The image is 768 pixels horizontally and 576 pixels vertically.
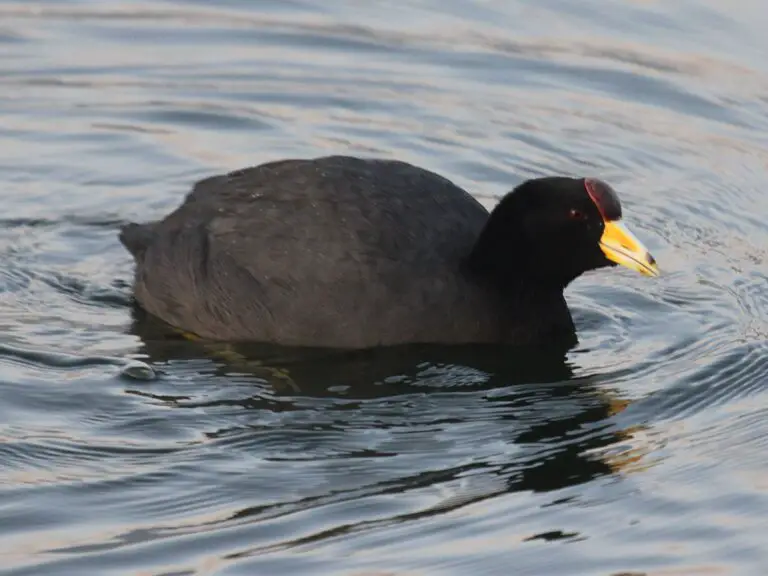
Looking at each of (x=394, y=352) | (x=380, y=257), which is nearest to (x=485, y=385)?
(x=394, y=352)

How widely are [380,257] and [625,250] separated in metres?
1.17

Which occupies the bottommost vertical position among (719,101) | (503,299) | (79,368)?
(79,368)

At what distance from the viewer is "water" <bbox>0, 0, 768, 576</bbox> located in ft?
22.2

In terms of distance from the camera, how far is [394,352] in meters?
8.76

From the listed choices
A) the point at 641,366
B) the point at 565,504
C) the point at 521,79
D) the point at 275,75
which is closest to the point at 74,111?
the point at 275,75

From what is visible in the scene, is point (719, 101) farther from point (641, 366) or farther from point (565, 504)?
point (565, 504)

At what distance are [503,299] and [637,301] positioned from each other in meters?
0.98

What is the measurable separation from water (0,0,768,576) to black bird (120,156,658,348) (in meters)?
0.17

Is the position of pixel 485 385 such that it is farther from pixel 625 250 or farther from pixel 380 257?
pixel 625 250

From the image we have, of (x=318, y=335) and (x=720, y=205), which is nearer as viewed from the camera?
(x=318, y=335)

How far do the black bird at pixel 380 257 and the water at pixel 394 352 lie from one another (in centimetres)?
17

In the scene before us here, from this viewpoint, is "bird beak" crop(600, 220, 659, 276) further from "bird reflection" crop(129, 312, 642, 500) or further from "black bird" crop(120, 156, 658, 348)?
"bird reflection" crop(129, 312, 642, 500)

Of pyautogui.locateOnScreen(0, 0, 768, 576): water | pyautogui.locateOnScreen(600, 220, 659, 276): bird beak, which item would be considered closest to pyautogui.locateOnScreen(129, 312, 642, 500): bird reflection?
pyautogui.locateOnScreen(0, 0, 768, 576): water

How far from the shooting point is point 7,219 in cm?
1027
